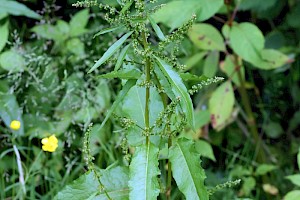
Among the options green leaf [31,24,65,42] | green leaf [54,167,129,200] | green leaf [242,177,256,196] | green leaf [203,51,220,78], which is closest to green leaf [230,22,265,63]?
green leaf [203,51,220,78]

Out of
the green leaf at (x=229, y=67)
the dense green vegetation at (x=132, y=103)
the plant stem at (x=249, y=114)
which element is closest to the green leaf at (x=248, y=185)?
the dense green vegetation at (x=132, y=103)

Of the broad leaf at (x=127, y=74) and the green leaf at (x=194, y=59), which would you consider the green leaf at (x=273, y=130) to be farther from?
the broad leaf at (x=127, y=74)

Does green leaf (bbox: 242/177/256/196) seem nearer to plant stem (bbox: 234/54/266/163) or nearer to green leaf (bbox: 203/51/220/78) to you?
plant stem (bbox: 234/54/266/163)

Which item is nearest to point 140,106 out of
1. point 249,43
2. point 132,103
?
point 132,103

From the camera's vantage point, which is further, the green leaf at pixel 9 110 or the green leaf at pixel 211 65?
the green leaf at pixel 211 65

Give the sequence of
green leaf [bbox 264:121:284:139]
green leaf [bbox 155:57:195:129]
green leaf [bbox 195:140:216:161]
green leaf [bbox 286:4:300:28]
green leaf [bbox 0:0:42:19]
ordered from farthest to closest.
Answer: green leaf [bbox 264:121:284:139], green leaf [bbox 286:4:300:28], green leaf [bbox 195:140:216:161], green leaf [bbox 0:0:42:19], green leaf [bbox 155:57:195:129]

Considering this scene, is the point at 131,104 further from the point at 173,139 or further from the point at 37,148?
the point at 37,148

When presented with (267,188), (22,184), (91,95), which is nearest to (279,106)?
(267,188)
